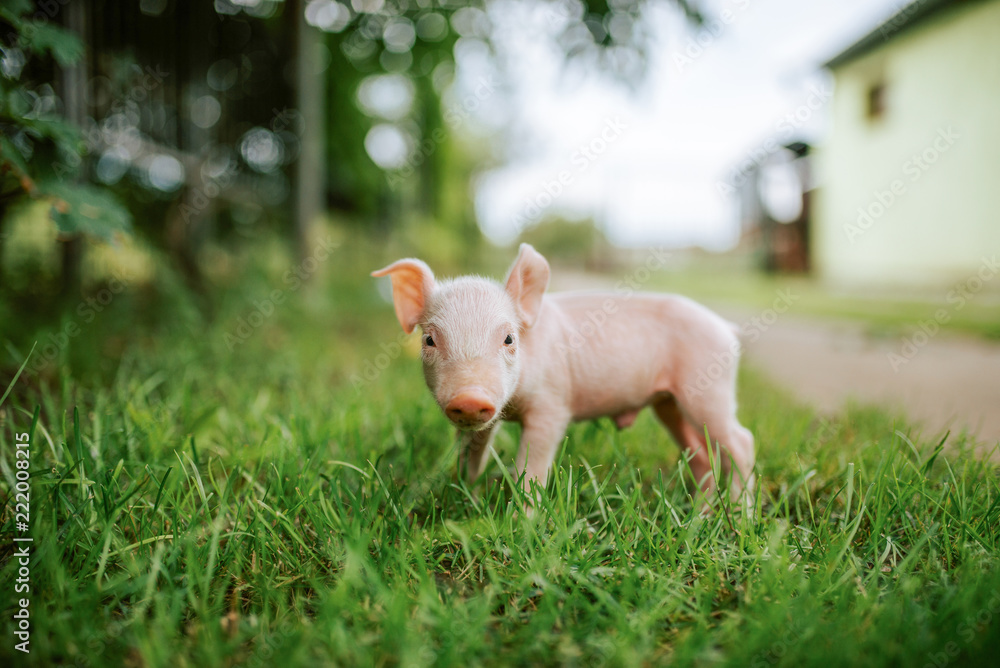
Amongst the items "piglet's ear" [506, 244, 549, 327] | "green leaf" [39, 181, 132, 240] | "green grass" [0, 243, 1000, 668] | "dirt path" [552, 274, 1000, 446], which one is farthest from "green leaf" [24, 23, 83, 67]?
"dirt path" [552, 274, 1000, 446]

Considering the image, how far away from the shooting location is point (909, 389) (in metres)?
3.72

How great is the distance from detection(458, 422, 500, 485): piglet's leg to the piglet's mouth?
379mm

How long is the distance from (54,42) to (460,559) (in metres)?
2.31

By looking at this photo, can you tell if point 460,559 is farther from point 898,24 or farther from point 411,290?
point 898,24

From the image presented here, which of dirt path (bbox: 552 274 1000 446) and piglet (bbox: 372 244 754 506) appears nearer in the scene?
piglet (bbox: 372 244 754 506)

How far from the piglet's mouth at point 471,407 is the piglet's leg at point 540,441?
1.16 feet

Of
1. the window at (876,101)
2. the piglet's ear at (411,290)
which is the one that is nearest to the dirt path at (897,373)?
the piglet's ear at (411,290)

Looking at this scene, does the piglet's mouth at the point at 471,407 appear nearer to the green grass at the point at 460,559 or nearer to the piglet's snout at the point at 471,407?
the piglet's snout at the point at 471,407

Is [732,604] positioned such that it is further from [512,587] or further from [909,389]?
[909,389]

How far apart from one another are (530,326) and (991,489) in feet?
5.12

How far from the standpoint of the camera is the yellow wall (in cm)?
697

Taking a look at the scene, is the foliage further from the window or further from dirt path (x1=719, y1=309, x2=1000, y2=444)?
the window

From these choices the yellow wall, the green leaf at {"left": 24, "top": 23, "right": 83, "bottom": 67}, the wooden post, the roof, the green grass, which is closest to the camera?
the green grass

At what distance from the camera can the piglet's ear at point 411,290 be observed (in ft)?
6.20
